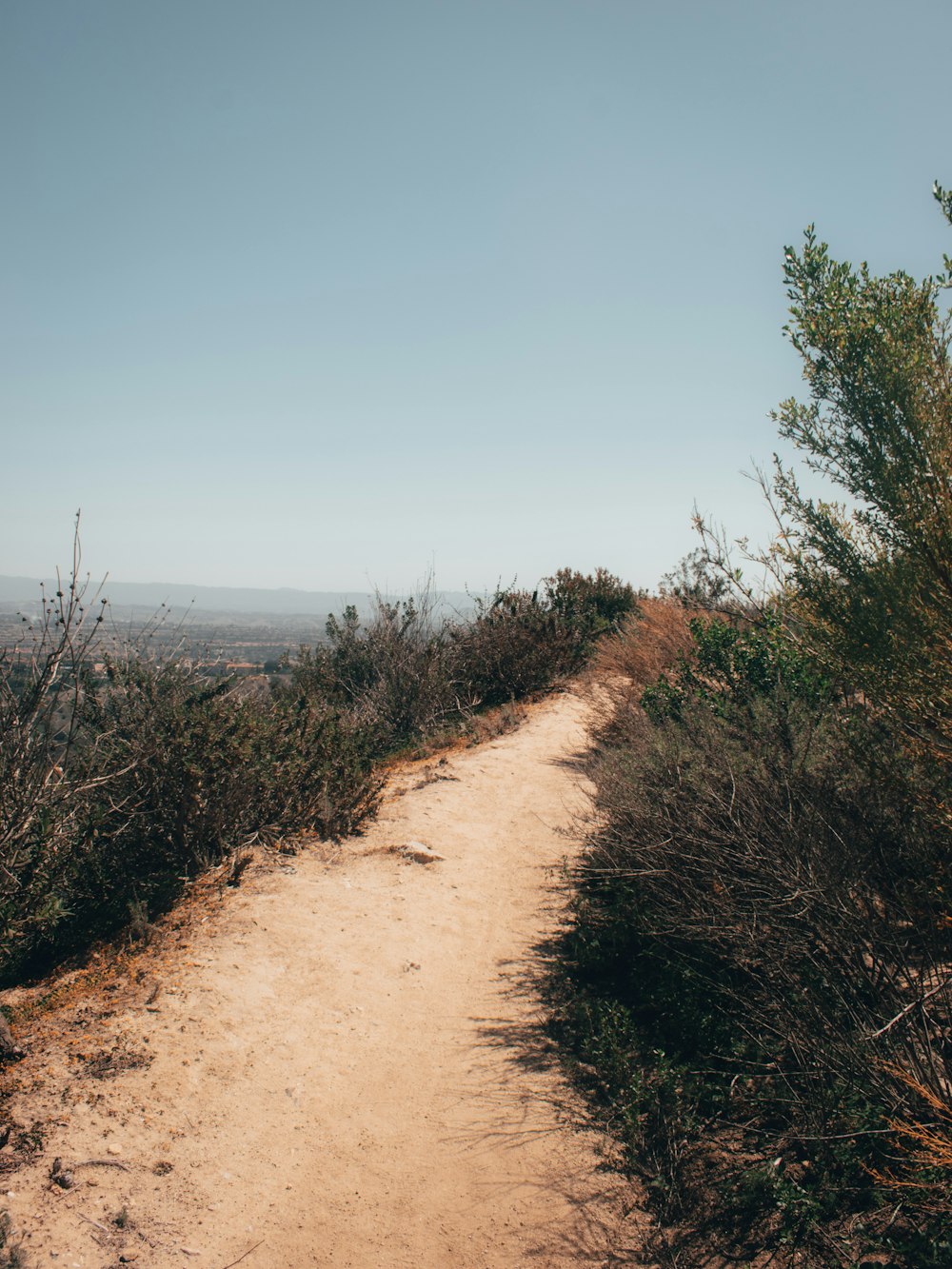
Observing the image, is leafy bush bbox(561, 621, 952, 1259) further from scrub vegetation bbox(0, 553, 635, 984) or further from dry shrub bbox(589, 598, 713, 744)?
dry shrub bbox(589, 598, 713, 744)

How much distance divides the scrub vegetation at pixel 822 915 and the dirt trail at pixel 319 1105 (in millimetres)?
460

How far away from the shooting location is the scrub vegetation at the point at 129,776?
3840 mm

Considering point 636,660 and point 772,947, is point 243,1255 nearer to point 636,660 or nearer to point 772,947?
point 772,947

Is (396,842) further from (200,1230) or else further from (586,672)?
(586,672)

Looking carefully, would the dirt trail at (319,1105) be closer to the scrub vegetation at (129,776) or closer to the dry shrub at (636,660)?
the scrub vegetation at (129,776)

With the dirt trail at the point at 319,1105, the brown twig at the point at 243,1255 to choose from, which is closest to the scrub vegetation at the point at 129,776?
the dirt trail at the point at 319,1105

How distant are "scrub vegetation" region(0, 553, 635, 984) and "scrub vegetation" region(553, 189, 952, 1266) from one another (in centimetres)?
290

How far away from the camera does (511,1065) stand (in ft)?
13.0

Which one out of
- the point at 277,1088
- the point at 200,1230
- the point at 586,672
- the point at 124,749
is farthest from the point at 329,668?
the point at 200,1230

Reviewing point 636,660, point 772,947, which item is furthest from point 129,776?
point 636,660

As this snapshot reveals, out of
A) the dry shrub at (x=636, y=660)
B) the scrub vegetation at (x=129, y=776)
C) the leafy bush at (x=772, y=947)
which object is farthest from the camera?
the dry shrub at (x=636, y=660)

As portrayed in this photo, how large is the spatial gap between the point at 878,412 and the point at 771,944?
2883 mm

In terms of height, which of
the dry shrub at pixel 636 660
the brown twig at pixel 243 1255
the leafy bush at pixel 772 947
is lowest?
the brown twig at pixel 243 1255

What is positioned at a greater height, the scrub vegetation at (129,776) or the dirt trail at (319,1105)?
the scrub vegetation at (129,776)
